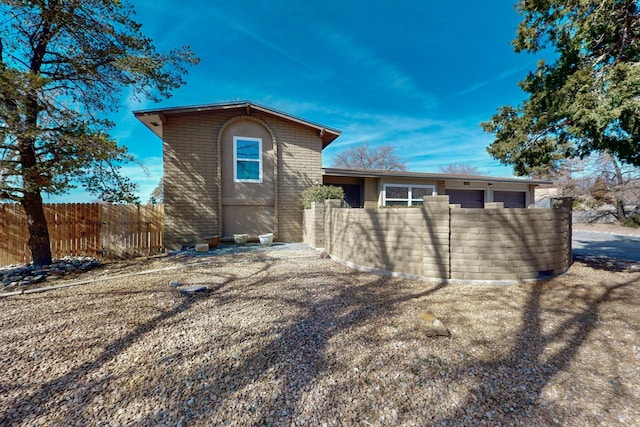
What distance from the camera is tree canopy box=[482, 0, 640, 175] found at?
4.15 meters

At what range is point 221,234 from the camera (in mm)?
9352

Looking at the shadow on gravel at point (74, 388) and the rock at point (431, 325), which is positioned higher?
the rock at point (431, 325)

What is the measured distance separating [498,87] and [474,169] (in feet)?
94.7

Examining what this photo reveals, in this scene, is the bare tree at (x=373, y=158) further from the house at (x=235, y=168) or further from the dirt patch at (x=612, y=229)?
the house at (x=235, y=168)

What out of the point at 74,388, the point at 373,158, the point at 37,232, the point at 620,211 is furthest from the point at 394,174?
the point at 373,158

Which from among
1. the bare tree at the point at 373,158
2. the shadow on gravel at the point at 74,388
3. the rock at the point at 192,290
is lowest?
the shadow on gravel at the point at 74,388

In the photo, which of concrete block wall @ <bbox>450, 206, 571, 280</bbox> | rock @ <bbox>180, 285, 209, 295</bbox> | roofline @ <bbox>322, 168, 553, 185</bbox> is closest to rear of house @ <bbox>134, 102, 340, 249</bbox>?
roofline @ <bbox>322, 168, 553, 185</bbox>

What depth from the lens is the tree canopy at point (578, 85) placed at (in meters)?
4.15

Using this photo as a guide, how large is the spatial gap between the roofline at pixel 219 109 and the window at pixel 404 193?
3.87 meters

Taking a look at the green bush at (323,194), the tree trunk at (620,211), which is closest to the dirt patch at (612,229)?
the tree trunk at (620,211)

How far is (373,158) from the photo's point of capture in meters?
33.3

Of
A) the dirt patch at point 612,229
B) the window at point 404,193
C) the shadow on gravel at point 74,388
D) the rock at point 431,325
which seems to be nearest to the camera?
the shadow on gravel at point 74,388

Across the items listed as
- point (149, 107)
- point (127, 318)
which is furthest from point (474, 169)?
point (127, 318)

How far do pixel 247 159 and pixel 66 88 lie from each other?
16.7 ft
